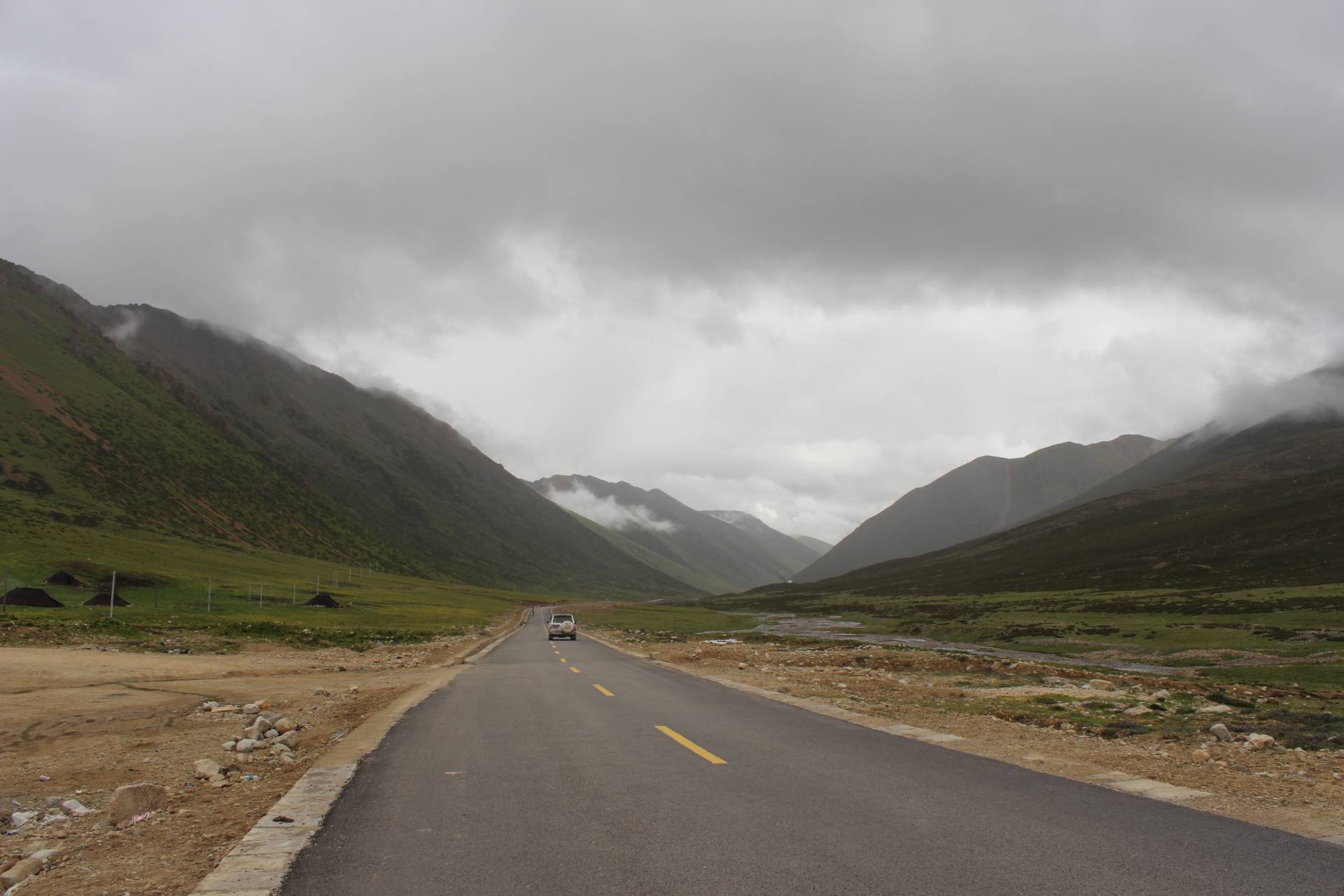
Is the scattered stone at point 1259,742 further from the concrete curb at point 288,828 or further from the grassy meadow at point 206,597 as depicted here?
the grassy meadow at point 206,597

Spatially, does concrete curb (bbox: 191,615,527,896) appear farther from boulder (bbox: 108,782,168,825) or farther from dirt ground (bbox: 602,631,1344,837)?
dirt ground (bbox: 602,631,1344,837)

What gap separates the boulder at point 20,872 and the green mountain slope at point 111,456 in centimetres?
11228

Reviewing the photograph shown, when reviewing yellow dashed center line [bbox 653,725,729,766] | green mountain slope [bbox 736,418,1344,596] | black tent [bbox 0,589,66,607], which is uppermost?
green mountain slope [bbox 736,418,1344,596]

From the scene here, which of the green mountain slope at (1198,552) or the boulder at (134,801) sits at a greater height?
the green mountain slope at (1198,552)

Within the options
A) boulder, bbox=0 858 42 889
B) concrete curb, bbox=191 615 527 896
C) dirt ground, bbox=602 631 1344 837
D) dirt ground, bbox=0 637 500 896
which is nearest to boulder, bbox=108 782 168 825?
dirt ground, bbox=0 637 500 896

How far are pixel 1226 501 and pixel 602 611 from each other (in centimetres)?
16316

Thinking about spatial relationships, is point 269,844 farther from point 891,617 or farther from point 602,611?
point 602,611

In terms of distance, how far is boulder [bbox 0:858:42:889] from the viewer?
687 cm

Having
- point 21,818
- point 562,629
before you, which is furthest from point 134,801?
point 562,629

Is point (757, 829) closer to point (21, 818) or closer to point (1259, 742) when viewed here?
point (21, 818)

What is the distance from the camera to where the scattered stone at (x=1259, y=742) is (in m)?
13.4

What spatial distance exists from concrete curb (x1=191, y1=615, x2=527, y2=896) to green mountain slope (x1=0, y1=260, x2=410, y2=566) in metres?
109

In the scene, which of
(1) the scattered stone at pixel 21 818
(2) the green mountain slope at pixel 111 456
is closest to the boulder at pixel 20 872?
(1) the scattered stone at pixel 21 818

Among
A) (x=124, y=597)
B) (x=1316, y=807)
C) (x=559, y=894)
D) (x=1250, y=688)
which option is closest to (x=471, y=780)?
(x=559, y=894)
